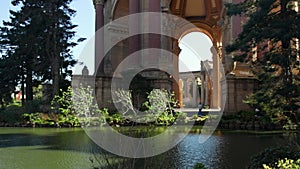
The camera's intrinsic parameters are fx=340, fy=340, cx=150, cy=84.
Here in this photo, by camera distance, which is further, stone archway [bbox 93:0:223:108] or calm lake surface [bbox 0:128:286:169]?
stone archway [bbox 93:0:223:108]

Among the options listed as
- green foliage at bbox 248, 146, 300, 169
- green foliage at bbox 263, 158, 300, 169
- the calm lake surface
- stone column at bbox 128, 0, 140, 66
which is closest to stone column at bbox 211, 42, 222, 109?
stone column at bbox 128, 0, 140, 66

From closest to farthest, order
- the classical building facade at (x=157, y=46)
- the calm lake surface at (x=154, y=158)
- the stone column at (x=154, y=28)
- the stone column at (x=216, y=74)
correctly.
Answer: the calm lake surface at (x=154, y=158) < the classical building facade at (x=157, y=46) < the stone column at (x=154, y=28) < the stone column at (x=216, y=74)

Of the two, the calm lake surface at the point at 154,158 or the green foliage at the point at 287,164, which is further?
the calm lake surface at the point at 154,158

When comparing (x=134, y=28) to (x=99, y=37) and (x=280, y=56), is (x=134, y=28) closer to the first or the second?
(x=99, y=37)

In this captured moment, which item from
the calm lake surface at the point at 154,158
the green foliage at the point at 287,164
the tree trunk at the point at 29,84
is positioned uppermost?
the tree trunk at the point at 29,84

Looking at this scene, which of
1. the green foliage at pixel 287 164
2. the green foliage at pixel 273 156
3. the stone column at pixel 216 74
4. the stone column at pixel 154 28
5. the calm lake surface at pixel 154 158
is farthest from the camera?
the stone column at pixel 216 74

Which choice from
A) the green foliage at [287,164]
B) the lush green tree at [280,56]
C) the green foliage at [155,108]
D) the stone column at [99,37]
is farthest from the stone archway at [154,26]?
the green foliage at [287,164]

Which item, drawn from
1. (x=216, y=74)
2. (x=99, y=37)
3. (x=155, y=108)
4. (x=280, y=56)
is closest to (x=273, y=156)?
(x=280, y=56)

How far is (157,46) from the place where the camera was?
1950cm

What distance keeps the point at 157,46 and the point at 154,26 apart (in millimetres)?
1152

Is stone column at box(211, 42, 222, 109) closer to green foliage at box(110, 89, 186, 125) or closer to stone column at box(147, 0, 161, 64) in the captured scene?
stone column at box(147, 0, 161, 64)

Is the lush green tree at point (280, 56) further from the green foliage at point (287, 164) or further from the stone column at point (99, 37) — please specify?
the stone column at point (99, 37)

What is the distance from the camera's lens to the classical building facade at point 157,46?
700 inches

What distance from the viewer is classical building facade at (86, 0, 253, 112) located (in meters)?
17.8
